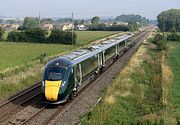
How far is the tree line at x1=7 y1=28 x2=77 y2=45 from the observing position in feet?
278

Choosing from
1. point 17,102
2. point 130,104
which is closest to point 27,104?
point 17,102

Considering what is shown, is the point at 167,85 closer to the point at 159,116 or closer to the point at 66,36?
the point at 159,116

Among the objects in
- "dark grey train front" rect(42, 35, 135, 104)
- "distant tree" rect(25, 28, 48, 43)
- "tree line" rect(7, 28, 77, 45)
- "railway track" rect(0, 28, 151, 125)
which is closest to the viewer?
"railway track" rect(0, 28, 151, 125)

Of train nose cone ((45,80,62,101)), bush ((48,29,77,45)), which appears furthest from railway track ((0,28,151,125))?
bush ((48,29,77,45))

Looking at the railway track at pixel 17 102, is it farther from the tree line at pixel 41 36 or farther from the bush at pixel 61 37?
the tree line at pixel 41 36

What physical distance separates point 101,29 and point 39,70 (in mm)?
140260

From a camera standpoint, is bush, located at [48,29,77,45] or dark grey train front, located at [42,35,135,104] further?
bush, located at [48,29,77,45]

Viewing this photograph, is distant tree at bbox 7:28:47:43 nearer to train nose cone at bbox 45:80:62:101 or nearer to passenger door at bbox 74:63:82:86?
passenger door at bbox 74:63:82:86

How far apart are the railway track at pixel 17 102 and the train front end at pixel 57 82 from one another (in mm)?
1910

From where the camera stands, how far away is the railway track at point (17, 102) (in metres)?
19.6

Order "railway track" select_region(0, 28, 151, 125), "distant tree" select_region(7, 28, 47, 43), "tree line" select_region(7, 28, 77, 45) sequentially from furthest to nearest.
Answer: "distant tree" select_region(7, 28, 47, 43) → "tree line" select_region(7, 28, 77, 45) → "railway track" select_region(0, 28, 151, 125)

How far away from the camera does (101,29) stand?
572ft

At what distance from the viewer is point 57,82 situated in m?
20.3

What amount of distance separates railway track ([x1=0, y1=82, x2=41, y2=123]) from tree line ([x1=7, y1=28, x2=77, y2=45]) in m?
57.4
